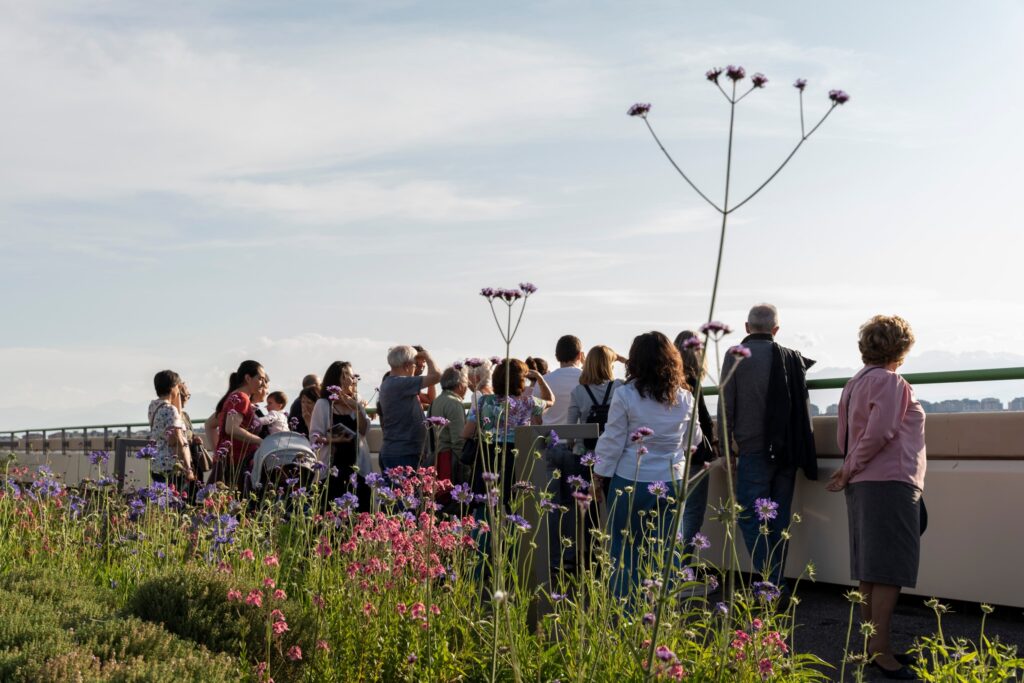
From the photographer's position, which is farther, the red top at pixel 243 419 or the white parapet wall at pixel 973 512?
the red top at pixel 243 419

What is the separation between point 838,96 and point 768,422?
484 cm

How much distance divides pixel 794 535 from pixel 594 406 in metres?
2.09

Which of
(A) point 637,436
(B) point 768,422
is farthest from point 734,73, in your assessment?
(B) point 768,422

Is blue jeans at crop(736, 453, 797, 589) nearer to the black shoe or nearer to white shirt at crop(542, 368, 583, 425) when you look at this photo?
white shirt at crop(542, 368, 583, 425)

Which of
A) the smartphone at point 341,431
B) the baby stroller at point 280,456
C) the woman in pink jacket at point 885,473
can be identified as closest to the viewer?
the woman in pink jacket at point 885,473

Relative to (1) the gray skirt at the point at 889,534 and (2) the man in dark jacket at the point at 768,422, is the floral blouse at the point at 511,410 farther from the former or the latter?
(1) the gray skirt at the point at 889,534

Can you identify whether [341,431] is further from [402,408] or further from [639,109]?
[639,109]

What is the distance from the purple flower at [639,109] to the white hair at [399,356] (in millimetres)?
6247

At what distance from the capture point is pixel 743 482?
827 centimetres

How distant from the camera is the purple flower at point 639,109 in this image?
352cm

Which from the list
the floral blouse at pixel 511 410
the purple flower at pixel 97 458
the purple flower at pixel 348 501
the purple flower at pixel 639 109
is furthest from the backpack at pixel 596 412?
the purple flower at pixel 639 109

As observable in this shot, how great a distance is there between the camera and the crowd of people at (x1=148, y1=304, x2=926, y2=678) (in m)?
6.48

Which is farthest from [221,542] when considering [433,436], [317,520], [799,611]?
[799,611]

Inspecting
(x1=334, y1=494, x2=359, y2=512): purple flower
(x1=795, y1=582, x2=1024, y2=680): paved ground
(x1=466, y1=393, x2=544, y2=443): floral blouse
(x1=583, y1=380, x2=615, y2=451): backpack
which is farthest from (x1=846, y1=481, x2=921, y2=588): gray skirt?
(x1=334, y1=494, x2=359, y2=512): purple flower
